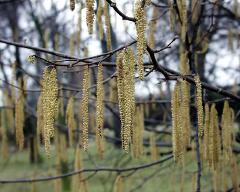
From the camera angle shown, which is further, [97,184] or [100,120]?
[97,184]

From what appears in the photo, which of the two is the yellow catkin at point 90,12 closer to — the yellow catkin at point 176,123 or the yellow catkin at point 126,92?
the yellow catkin at point 126,92

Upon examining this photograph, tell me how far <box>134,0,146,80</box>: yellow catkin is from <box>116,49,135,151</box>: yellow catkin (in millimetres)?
41

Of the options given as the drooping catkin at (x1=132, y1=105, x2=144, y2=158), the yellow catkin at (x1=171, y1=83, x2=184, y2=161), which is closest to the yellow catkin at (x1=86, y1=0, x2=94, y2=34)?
the yellow catkin at (x1=171, y1=83, x2=184, y2=161)

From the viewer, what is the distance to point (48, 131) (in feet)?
4.14

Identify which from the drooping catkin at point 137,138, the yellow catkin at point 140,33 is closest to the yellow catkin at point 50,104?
the yellow catkin at point 140,33

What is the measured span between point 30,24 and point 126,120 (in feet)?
26.1

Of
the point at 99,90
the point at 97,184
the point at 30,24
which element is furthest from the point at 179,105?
the point at 30,24

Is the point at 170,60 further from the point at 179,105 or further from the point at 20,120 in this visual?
the point at 179,105

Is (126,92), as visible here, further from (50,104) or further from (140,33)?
(50,104)

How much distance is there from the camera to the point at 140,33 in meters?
1.12

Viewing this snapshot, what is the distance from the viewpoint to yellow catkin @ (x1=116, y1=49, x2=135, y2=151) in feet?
3.61

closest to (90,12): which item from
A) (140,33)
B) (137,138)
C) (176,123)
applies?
(140,33)

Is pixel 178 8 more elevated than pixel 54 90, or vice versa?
pixel 178 8

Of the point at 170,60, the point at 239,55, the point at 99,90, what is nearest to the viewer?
the point at 99,90
